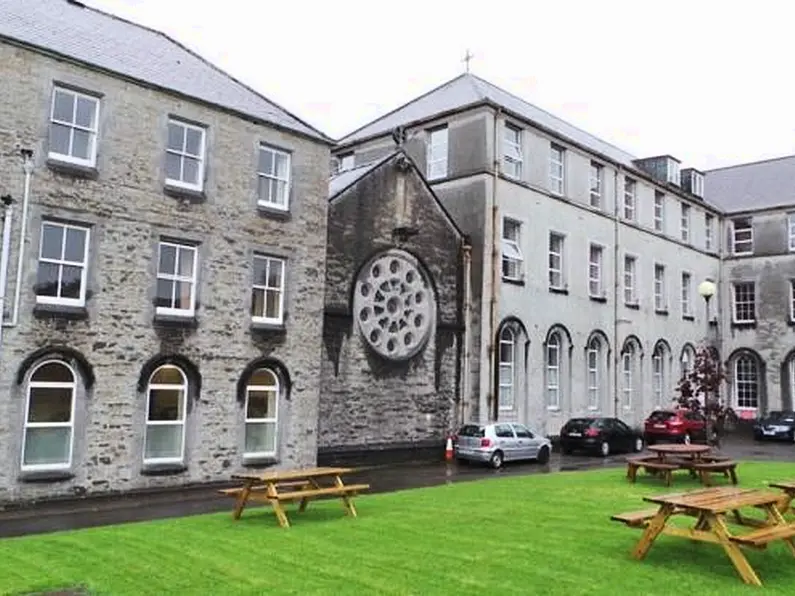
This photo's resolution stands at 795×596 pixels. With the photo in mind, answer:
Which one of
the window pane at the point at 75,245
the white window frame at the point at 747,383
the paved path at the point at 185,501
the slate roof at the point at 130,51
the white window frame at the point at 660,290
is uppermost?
the slate roof at the point at 130,51

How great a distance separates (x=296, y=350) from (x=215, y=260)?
11.3 ft

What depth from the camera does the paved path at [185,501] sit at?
529 inches

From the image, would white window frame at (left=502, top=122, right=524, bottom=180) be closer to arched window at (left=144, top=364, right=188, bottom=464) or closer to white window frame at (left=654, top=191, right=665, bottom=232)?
white window frame at (left=654, top=191, right=665, bottom=232)

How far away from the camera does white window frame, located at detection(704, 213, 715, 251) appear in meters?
42.8

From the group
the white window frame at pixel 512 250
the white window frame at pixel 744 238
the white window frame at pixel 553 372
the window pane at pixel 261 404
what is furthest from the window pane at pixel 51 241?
the white window frame at pixel 744 238

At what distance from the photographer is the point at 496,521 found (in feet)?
38.8

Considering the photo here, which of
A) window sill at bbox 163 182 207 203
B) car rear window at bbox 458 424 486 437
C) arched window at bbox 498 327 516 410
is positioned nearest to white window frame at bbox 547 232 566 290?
arched window at bbox 498 327 516 410

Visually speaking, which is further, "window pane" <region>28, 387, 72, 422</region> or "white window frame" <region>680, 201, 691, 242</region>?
"white window frame" <region>680, 201, 691, 242</region>

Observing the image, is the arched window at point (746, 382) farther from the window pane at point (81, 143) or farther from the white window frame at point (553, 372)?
the window pane at point (81, 143)

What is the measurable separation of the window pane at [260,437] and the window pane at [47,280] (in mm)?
6081

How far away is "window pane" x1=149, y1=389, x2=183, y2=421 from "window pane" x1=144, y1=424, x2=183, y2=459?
9.5 inches

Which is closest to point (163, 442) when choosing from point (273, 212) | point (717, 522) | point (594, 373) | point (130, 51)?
point (273, 212)

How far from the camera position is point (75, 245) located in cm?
1697

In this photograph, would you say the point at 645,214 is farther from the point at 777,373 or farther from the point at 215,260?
the point at 215,260
